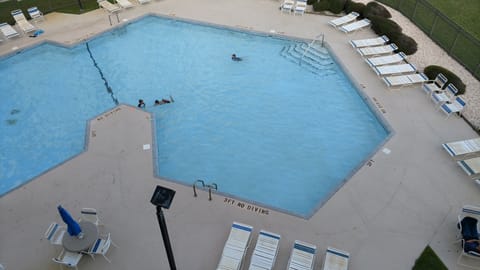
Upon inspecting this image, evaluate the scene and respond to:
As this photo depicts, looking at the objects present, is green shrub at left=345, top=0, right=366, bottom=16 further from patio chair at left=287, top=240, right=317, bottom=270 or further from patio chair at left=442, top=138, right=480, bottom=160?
patio chair at left=287, top=240, right=317, bottom=270

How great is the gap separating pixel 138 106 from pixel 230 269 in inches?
326

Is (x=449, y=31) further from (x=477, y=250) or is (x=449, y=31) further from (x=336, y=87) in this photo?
(x=477, y=250)

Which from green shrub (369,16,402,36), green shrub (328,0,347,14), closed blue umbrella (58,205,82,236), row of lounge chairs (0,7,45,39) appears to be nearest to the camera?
closed blue umbrella (58,205,82,236)

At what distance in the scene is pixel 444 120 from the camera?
1336 centimetres

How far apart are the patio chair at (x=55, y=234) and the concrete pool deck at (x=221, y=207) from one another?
43 centimetres

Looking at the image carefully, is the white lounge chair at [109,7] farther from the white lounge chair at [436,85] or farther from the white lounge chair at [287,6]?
the white lounge chair at [436,85]

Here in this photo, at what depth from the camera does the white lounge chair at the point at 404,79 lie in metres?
14.6

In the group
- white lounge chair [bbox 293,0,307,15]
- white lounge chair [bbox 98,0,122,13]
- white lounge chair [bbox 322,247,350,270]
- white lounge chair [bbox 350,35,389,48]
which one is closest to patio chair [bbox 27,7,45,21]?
white lounge chair [bbox 98,0,122,13]

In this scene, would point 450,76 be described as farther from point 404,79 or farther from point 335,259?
point 335,259

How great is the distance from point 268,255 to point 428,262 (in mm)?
4005

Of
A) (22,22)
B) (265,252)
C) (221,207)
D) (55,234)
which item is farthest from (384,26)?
(22,22)

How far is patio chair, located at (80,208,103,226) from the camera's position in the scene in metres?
9.77

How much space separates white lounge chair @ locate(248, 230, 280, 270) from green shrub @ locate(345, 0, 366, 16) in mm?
14552

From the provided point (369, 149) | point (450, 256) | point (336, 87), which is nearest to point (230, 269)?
point (450, 256)
